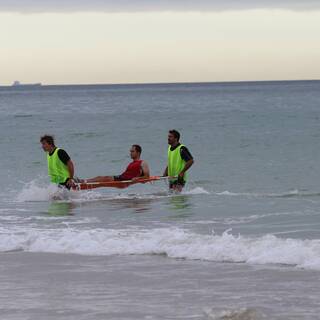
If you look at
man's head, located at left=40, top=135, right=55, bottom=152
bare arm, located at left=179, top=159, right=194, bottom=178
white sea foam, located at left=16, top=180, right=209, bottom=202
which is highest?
man's head, located at left=40, top=135, right=55, bottom=152

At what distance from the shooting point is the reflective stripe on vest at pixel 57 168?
16922mm

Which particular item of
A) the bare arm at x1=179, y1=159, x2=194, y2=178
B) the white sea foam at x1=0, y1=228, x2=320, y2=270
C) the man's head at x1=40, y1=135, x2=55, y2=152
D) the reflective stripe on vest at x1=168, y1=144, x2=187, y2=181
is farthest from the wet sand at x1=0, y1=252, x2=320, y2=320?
the reflective stripe on vest at x1=168, y1=144, x2=187, y2=181

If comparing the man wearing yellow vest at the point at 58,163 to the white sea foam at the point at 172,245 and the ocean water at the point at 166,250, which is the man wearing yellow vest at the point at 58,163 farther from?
the white sea foam at the point at 172,245

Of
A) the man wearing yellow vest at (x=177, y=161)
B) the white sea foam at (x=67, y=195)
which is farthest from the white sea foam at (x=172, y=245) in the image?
the man wearing yellow vest at (x=177, y=161)

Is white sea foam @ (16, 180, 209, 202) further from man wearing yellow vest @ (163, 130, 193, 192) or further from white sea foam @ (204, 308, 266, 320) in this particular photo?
white sea foam @ (204, 308, 266, 320)

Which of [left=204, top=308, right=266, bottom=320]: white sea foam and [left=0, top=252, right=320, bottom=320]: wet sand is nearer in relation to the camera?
[left=204, top=308, right=266, bottom=320]: white sea foam

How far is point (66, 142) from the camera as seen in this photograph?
40031 mm

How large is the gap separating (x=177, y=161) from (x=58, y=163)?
2.08m

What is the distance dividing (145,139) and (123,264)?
29908mm

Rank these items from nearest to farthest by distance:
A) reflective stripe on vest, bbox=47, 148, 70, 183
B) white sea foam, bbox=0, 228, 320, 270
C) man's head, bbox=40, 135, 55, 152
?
1. white sea foam, bbox=0, 228, 320, 270
2. man's head, bbox=40, 135, 55, 152
3. reflective stripe on vest, bbox=47, 148, 70, 183

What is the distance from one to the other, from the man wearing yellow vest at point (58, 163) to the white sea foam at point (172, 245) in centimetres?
394

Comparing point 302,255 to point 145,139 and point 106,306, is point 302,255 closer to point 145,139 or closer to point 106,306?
point 106,306

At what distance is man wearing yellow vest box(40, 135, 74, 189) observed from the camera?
55.2 feet

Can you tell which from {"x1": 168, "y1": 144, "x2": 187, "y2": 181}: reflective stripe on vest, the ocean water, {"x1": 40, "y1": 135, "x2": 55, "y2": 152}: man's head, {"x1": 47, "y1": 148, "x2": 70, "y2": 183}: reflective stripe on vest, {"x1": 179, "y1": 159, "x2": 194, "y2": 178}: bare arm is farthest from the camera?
{"x1": 168, "y1": 144, "x2": 187, "y2": 181}: reflective stripe on vest
